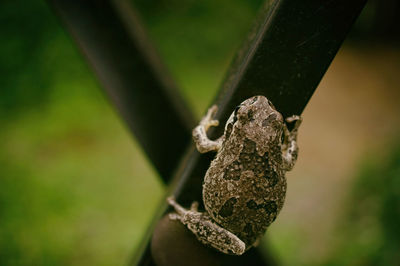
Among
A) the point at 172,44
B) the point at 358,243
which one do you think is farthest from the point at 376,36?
the point at 358,243

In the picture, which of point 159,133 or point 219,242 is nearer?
point 219,242

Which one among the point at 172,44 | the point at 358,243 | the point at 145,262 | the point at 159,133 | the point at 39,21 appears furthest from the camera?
the point at 172,44

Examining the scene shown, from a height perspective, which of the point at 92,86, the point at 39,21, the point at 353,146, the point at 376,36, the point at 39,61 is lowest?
the point at 353,146

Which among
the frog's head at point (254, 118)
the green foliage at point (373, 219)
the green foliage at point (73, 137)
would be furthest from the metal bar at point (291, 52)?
the green foliage at point (73, 137)

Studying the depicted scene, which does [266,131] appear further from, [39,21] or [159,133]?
[39,21]

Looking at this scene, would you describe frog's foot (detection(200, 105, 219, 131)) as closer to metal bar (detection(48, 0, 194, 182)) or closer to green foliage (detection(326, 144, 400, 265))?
metal bar (detection(48, 0, 194, 182))

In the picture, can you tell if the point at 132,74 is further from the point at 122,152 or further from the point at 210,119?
the point at 122,152

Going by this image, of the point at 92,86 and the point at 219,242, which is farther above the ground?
the point at 92,86

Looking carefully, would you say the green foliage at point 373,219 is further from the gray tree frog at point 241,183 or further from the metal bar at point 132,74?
the metal bar at point 132,74
